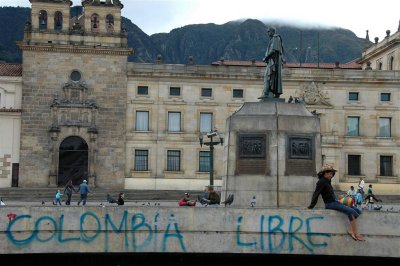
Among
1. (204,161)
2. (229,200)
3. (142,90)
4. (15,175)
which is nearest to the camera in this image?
(229,200)

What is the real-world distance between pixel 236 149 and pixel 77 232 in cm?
776

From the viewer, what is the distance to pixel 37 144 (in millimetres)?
53750

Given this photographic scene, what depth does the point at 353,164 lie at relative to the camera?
185 ft

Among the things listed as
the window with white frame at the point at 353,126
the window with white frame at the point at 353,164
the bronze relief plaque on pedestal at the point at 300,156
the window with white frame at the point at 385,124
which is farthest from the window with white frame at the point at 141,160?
the bronze relief plaque on pedestal at the point at 300,156

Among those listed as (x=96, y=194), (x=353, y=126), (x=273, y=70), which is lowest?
(x=96, y=194)

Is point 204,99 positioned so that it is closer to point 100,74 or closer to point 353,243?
point 100,74

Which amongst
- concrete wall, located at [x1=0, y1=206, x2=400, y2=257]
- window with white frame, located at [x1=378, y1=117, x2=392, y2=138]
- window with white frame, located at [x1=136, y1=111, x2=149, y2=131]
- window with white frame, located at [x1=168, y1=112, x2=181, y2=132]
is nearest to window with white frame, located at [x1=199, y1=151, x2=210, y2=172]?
window with white frame, located at [x1=168, y1=112, x2=181, y2=132]

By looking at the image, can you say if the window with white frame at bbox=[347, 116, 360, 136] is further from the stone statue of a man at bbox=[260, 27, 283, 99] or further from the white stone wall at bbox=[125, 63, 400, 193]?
the stone statue of a man at bbox=[260, 27, 283, 99]

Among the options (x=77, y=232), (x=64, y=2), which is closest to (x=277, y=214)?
(x=77, y=232)

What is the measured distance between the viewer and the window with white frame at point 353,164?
184 ft

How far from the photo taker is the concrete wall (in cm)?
1471

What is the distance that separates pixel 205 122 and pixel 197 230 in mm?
41055

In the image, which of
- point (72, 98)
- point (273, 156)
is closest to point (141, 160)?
point (72, 98)

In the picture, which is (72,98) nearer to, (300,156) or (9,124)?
(9,124)
